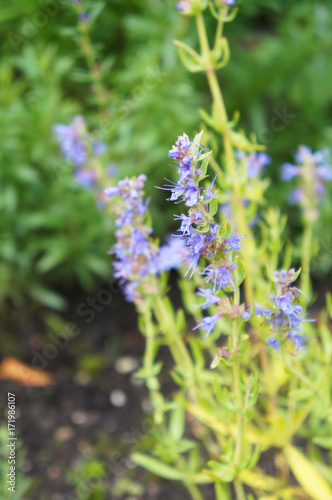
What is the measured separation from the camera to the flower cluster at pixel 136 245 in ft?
5.63

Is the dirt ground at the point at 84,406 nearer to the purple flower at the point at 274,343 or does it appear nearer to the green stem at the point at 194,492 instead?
the green stem at the point at 194,492

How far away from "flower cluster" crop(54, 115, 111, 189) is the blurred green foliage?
317 millimetres

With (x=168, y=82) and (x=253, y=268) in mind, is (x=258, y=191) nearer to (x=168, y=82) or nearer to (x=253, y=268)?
(x=253, y=268)

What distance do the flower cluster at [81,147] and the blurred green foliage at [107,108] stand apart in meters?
0.32

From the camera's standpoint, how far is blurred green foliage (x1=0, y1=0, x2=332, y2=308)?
3.20 metres

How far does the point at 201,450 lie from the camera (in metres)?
2.72

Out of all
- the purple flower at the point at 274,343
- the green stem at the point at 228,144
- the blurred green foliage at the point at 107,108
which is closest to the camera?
the purple flower at the point at 274,343

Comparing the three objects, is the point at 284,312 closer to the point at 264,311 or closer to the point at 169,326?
the point at 264,311

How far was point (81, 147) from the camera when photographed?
8.82 ft

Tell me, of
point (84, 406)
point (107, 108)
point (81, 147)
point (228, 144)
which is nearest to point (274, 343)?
point (228, 144)

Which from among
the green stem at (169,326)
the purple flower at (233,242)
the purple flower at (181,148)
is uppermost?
the purple flower at (181,148)

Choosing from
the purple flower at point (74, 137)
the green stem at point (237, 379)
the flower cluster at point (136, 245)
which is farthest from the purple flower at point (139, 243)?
the purple flower at point (74, 137)

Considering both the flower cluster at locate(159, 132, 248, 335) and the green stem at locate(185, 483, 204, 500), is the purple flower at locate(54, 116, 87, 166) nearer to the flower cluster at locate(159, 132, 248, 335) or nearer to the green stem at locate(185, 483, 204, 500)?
the flower cluster at locate(159, 132, 248, 335)

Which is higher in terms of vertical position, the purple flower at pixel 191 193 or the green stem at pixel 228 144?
the purple flower at pixel 191 193
